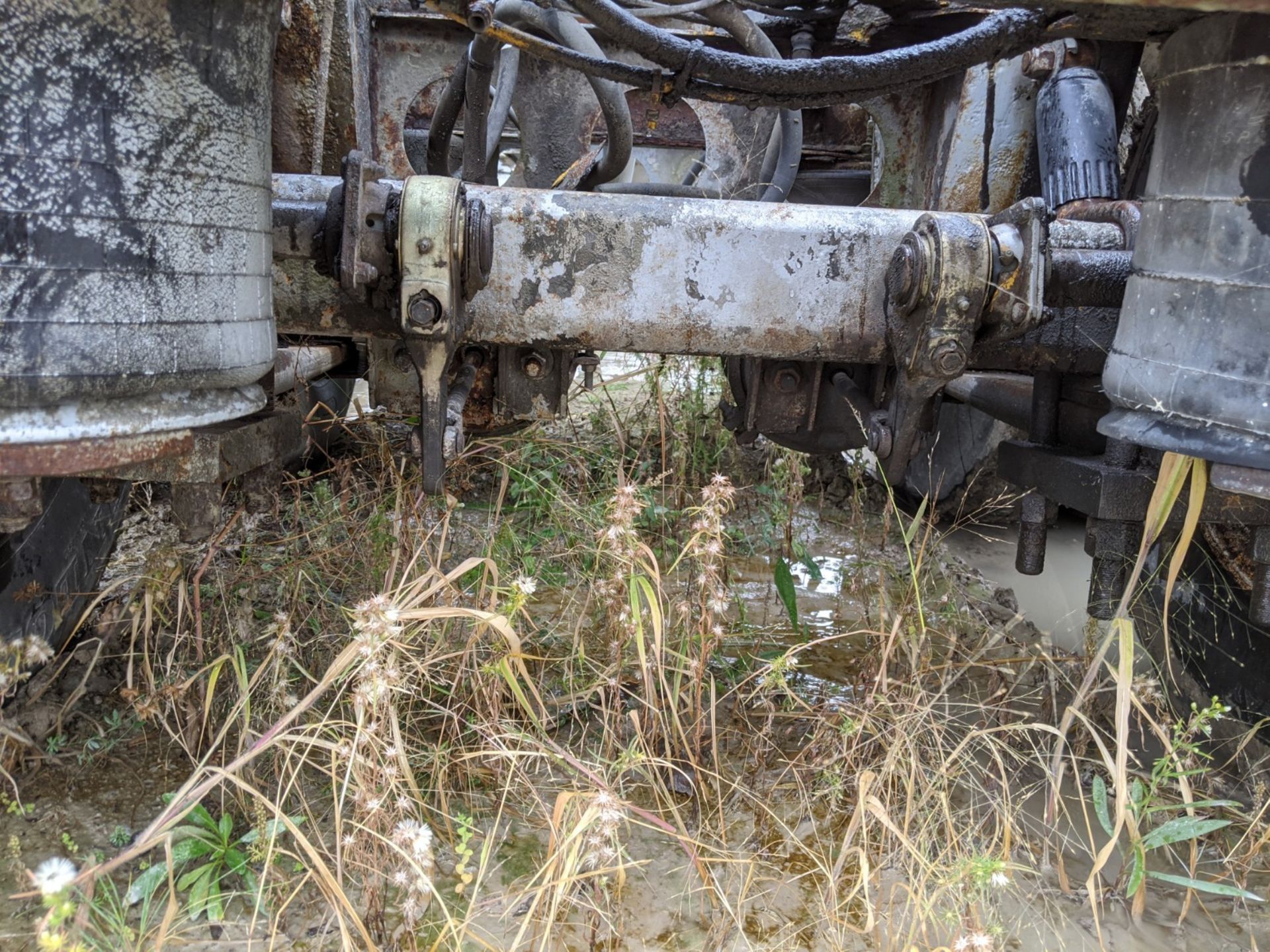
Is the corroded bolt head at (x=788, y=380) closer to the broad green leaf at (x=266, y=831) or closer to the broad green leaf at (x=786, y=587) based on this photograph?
the broad green leaf at (x=786, y=587)

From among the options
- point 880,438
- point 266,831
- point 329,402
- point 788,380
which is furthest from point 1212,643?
point 329,402

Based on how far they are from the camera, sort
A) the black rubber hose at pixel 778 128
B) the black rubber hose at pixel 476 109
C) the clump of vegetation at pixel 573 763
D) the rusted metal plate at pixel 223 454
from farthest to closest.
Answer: the black rubber hose at pixel 778 128, the black rubber hose at pixel 476 109, the clump of vegetation at pixel 573 763, the rusted metal plate at pixel 223 454

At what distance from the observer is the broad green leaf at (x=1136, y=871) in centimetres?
141

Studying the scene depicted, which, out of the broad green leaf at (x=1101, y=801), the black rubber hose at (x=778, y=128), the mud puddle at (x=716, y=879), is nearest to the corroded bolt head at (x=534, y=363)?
the mud puddle at (x=716, y=879)

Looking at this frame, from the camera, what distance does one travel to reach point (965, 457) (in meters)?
2.87

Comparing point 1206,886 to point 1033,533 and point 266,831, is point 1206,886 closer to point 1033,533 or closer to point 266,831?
point 1033,533

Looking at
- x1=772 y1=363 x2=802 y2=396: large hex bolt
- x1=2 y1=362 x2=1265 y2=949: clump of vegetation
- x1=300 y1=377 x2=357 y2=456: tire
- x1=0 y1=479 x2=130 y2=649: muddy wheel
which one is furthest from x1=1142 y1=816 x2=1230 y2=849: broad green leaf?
x1=300 y1=377 x2=357 y2=456: tire

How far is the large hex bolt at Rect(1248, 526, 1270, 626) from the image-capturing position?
1295mm

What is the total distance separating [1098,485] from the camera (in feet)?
4.83

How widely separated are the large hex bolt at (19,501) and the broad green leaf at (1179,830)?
5.17 ft

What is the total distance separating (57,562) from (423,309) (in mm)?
953

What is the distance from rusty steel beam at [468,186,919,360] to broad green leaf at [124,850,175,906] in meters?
0.94

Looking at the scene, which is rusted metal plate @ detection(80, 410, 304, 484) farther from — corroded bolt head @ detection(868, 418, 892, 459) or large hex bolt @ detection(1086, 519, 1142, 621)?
large hex bolt @ detection(1086, 519, 1142, 621)

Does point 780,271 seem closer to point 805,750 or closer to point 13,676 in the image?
point 805,750
